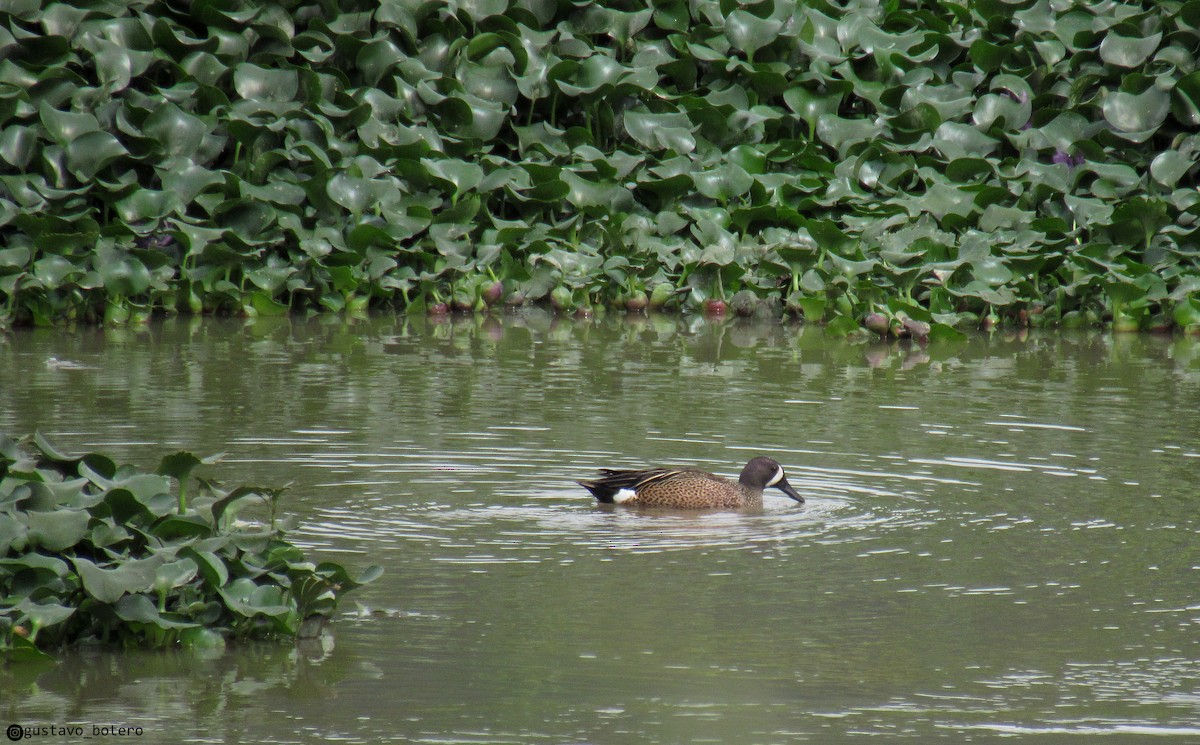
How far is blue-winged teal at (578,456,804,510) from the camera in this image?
6.97 meters

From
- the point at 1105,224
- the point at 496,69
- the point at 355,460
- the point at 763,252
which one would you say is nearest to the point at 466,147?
the point at 496,69

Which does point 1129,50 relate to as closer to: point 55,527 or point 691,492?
point 691,492

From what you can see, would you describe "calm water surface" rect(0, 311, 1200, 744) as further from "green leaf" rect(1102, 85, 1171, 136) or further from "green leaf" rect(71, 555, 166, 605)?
"green leaf" rect(1102, 85, 1171, 136)

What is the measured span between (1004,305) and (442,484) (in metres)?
7.08

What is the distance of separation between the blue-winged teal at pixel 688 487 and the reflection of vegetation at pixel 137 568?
203 centimetres

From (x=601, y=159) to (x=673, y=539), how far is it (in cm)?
809

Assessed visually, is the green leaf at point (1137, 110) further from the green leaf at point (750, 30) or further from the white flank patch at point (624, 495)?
the white flank patch at point (624, 495)

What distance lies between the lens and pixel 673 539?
21.4 feet

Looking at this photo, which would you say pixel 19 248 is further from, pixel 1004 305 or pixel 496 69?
pixel 1004 305

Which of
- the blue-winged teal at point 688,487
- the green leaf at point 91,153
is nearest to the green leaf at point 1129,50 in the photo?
the green leaf at point 91,153

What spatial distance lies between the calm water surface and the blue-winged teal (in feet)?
0.31

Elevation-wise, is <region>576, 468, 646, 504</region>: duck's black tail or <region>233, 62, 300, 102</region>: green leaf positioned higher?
<region>233, 62, 300, 102</region>: green leaf

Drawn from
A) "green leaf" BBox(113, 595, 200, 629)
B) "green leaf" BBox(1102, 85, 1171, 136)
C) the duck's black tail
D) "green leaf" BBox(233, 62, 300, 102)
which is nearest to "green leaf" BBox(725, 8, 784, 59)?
"green leaf" BBox(1102, 85, 1171, 136)

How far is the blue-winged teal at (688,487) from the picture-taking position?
697 cm
